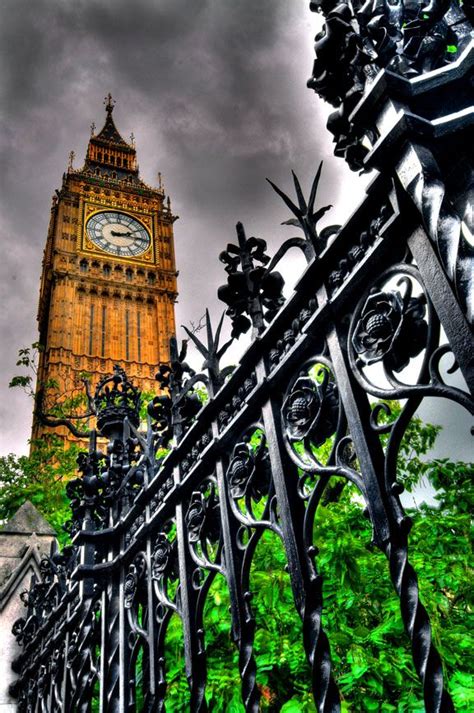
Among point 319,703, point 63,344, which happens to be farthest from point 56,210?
point 319,703

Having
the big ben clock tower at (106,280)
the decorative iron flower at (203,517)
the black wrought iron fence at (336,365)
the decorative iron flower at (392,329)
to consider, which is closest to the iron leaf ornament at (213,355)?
the black wrought iron fence at (336,365)

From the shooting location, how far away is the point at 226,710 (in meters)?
4.52

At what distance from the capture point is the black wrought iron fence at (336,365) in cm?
156

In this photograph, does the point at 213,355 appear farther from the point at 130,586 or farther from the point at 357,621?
the point at 357,621

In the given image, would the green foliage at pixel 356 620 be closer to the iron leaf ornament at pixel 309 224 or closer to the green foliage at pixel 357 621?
the green foliage at pixel 357 621

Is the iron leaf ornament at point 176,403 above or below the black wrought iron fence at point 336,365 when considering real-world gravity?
above

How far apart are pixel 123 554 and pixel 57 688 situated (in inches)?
59.9

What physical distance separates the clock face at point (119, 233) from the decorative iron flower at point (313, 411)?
167 ft

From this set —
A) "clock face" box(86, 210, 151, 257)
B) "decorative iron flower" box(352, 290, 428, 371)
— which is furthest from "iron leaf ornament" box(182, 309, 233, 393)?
"clock face" box(86, 210, 151, 257)

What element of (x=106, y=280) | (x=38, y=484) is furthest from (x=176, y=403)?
(x=106, y=280)

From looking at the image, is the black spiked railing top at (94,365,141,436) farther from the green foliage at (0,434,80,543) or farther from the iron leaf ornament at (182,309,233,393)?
the green foliage at (0,434,80,543)

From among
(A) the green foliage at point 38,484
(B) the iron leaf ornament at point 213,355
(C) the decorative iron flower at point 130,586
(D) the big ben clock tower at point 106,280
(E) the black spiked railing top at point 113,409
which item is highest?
(D) the big ben clock tower at point 106,280

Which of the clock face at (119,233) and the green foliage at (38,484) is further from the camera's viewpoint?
the clock face at (119,233)

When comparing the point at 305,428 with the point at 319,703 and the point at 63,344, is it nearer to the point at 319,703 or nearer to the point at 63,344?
the point at 319,703
